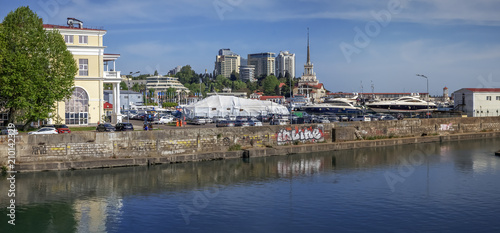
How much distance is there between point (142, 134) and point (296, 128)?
58.8 feet

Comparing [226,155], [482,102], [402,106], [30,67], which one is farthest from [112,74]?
[402,106]

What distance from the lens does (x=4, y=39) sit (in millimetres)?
48844

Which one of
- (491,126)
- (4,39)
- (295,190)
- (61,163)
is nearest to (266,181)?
(295,190)

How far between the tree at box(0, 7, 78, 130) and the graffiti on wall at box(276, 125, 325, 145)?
944 inches

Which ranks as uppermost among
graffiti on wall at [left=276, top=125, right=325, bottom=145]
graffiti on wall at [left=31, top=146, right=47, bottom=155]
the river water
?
graffiti on wall at [left=276, top=125, right=325, bottom=145]

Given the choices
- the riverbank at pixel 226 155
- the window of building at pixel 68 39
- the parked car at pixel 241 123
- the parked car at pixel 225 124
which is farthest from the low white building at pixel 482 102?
the window of building at pixel 68 39

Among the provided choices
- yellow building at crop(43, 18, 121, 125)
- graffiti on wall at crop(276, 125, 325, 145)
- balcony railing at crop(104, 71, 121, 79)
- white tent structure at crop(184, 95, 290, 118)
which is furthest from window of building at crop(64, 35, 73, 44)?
white tent structure at crop(184, 95, 290, 118)

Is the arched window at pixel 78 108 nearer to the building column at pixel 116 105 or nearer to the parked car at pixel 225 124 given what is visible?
the building column at pixel 116 105

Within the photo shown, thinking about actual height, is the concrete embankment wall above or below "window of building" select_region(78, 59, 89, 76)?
below

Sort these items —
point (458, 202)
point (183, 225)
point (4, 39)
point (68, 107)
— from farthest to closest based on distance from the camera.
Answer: point (68, 107) < point (4, 39) < point (458, 202) < point (183, 225)

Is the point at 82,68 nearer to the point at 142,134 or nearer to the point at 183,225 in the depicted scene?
the point at 142,134

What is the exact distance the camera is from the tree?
157 ft

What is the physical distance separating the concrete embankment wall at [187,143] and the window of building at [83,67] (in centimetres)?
2082

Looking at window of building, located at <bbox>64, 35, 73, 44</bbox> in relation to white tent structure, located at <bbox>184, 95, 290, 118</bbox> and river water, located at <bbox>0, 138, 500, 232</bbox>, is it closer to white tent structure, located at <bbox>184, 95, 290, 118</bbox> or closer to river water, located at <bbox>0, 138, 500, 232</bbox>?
river water, located at <bbox>0, 138, 500, 232</bbox>
